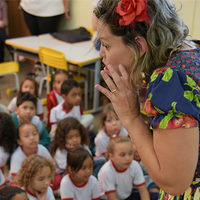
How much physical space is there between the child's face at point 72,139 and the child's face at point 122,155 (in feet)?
1.49

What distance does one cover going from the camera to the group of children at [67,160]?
2002mm

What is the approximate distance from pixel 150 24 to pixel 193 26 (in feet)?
9.14

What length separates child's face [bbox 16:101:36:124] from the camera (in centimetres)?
294

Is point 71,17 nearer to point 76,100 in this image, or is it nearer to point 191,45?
point 76,100

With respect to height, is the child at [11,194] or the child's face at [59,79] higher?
the child at [11,194]

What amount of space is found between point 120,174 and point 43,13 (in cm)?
315

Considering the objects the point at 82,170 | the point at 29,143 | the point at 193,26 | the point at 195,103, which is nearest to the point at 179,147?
the point at 195,103

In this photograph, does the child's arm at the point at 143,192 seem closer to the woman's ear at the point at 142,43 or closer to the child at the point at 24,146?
the child at the point at 24,146

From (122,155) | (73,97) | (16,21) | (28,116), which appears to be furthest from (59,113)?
(16,21)

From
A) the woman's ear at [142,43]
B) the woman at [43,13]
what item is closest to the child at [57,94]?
the woman at [43,13]

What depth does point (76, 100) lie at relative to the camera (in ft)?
10.5

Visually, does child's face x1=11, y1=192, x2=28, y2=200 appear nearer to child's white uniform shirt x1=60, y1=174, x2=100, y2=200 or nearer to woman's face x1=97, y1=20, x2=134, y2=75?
child's white uniform shirt x1=60, y1=174, x2=100, y2=200

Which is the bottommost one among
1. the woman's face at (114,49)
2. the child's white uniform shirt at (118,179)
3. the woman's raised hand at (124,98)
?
the child's white uniform shirt at (118,179)

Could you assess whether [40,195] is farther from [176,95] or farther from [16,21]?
[16,21]
